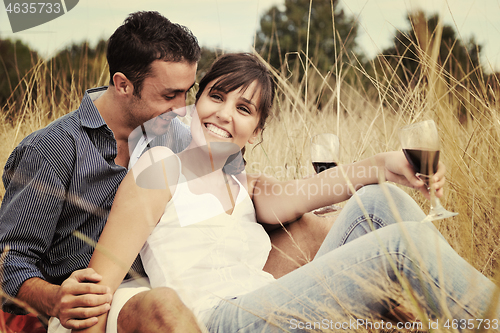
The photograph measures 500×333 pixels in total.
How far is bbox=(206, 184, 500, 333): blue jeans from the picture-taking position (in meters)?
1.12

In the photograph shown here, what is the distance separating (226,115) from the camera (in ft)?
5.78

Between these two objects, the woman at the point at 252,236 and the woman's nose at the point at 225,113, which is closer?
the woman at the point at 252,236

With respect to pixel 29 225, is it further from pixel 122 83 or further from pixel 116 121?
pixel 122 83

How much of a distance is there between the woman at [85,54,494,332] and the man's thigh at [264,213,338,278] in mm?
134

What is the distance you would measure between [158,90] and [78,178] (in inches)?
27.3

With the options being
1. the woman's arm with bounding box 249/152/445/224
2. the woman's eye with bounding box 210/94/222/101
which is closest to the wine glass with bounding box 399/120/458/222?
the woman's arm with bounding box 249/152/445/224

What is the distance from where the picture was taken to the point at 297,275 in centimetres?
131

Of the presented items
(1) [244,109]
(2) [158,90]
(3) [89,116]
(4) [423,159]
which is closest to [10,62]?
(2) [158,90]

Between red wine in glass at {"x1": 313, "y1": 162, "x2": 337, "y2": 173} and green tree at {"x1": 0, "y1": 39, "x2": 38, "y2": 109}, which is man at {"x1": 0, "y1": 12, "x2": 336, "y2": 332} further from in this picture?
green tree at {"x1": 0, "y1": 39, "x2": 38, "y2": 109}

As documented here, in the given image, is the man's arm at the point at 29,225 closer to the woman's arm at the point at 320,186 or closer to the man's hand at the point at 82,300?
the man's hand at the point at 82,300

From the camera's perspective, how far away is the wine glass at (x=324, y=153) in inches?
76.1

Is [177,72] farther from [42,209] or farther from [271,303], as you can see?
[271,303]

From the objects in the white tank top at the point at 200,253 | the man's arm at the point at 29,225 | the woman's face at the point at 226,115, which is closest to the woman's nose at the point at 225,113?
the woman's face at the point at 226,115

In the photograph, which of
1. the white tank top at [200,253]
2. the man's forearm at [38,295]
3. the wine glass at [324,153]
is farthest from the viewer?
the wine glass at [324,153]
